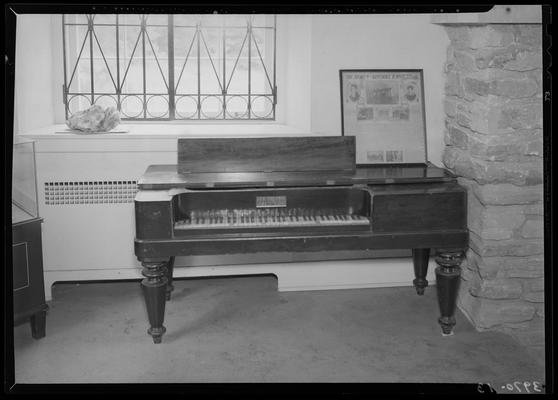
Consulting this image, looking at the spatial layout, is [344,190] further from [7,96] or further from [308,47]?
[7,96]

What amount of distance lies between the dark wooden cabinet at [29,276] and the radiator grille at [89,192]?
61 cm

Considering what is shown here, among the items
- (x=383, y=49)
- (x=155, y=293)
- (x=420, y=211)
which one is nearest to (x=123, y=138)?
(x=155, y=293)

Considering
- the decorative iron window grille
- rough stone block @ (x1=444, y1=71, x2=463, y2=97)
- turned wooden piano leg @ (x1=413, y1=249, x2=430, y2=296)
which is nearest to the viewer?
rough stone block @ (x1=444, y1=71, x2=463, y2=97)

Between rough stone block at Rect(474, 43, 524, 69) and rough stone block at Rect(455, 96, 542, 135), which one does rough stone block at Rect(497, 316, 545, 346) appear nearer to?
rough stone block at Rect(455, 96, 542, 135)

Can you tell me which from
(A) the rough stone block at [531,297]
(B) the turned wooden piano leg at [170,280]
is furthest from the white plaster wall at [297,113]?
(A) the rough stone block at [531,297]

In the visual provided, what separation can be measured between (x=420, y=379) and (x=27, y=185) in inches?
68.4

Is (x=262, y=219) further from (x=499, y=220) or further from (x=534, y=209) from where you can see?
(x=534, y=209)

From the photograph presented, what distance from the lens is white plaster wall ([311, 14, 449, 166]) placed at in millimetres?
3799

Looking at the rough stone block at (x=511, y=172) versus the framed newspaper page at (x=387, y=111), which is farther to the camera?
the framed newspaper page at (x=387, y=111)

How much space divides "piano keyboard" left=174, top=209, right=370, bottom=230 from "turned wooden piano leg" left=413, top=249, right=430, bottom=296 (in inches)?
27.6

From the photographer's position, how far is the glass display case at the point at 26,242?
3.15m

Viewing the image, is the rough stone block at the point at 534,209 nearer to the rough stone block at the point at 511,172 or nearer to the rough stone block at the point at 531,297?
the rough stone block at the point at 511,172

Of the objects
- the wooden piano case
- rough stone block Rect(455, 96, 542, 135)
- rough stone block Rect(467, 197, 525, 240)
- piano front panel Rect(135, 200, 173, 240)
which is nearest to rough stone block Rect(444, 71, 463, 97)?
rough stone block Rect(455, 96, 542, 135)

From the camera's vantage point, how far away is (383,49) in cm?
382
